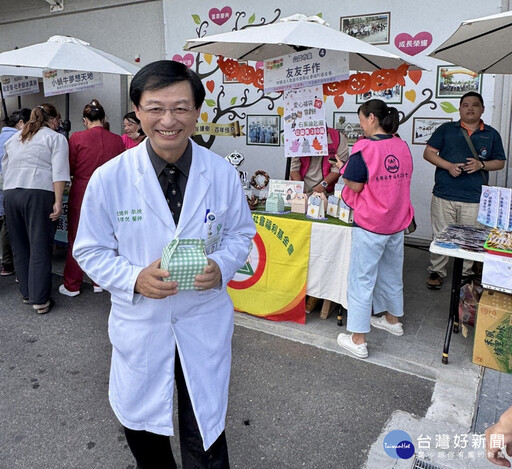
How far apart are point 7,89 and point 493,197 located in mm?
8250

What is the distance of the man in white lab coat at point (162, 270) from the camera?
156 centimetres

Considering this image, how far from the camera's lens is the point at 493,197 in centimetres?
338

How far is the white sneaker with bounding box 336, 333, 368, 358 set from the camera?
3.40 meters

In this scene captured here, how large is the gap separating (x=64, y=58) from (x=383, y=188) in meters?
3.78

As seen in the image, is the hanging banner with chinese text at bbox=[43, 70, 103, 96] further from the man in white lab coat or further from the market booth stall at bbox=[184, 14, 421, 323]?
the man in white lab coat

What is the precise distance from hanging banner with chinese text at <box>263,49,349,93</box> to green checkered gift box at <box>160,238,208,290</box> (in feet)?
9.71

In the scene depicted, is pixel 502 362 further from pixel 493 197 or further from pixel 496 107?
pixel 496 107

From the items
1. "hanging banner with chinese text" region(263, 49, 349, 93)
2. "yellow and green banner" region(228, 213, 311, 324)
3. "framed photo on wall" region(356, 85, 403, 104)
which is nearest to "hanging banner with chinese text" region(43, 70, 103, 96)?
"hanging banner with chinese text" region(263, 49, 349, 93)

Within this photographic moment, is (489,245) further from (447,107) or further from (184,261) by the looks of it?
(447,107)

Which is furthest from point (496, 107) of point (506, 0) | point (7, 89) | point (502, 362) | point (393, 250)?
point (7, 89)

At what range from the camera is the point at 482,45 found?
134 inches

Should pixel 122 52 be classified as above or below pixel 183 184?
above

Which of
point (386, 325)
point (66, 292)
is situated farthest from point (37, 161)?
point (386, 325)

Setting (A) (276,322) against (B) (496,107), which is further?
(B) (496,107)
